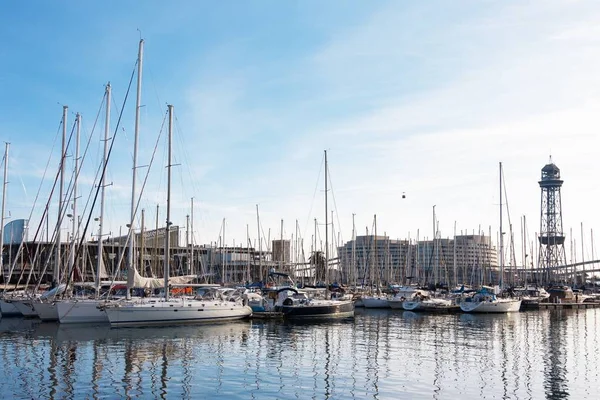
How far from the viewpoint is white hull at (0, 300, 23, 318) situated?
55.7 meters

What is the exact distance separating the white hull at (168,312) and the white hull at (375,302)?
29277mm

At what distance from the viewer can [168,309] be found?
45.9 m

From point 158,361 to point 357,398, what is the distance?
453 inches

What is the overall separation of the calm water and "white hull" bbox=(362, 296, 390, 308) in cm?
2673

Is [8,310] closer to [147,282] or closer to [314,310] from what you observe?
[147,282]

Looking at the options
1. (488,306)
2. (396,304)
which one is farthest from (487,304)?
(396,304)

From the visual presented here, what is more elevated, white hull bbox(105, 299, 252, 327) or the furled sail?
the furled sail

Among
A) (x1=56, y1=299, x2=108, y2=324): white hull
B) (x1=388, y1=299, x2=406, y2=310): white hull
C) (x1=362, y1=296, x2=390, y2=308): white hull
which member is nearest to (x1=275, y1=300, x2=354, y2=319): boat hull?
(x1=56, y1=299, x2=108, y2=324): white hull

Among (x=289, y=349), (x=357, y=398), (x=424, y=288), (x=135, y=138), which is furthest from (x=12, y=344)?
(x=424, y=288)

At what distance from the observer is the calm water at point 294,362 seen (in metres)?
23.6

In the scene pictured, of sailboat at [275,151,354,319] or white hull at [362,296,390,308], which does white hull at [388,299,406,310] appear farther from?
sailboat at [275,151,354,319]

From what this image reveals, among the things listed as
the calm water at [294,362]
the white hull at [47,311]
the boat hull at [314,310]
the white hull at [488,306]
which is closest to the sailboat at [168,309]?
the calm water at [294,362]

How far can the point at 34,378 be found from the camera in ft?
81.9

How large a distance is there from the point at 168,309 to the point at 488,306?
3843cm
